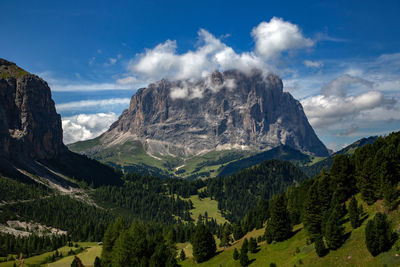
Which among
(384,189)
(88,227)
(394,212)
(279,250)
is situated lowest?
(88,227)

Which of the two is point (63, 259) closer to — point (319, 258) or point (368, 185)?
point (319, 258)

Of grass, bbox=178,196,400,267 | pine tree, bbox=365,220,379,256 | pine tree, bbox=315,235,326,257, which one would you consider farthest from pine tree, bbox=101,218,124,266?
pine tree, bbox=365,220,379,256

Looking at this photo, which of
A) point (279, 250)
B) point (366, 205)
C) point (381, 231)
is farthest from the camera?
point (279, 250)

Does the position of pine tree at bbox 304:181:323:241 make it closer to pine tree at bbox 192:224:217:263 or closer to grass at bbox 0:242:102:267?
pine tree at bbox 192:224:217:263

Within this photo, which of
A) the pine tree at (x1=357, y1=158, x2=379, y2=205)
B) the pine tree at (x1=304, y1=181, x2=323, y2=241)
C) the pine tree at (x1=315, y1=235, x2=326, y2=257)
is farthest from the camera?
the pine tree at (x1=304, y1=181, x2=323, y2=241)

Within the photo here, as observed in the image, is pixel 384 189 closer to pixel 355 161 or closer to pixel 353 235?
pixel 353 235

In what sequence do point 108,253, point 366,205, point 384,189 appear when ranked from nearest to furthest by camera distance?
1. point 384,189
2. point 366,205
3. point 108,253

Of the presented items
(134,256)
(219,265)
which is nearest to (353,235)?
(219,265)

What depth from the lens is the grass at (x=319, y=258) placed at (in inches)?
2277

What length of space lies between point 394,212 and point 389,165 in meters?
15.6

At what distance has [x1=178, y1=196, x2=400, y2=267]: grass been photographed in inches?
Answer: 2277

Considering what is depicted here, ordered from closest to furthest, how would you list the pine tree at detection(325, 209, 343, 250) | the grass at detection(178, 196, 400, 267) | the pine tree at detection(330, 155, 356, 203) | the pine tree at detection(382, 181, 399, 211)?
→ the grass at detection(178, 196, 400, 267)
the pine tree at detection(325, 209, 343, 250)
the pine tree at detection(382, 181, 399, 211)
the pine tree at detection(330, 155, 356, 203)

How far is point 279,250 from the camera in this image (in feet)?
274

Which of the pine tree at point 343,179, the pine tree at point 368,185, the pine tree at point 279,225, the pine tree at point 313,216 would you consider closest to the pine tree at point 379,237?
the pine tree at point 368,185
